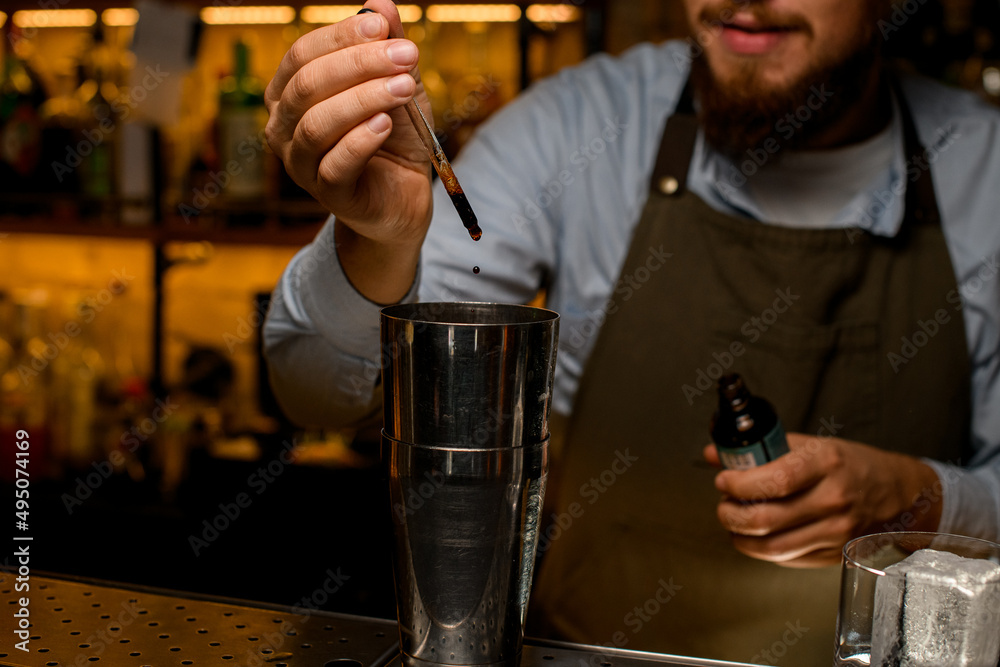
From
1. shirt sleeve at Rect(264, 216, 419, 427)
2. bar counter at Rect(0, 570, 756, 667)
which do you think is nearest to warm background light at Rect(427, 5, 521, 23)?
shirt sleeve at Rect(264, 216, 419, 427)

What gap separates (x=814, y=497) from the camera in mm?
1012

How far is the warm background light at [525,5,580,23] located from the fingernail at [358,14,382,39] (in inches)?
50.0

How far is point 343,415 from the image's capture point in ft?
3.65

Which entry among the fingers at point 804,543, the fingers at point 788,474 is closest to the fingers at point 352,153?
the fingers at point 788,474

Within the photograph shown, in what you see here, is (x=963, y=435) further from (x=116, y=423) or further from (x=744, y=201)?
(x=116, y=423)

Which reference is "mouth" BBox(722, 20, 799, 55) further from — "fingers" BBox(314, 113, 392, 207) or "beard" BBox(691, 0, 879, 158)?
"fingers" BBox(314, 113, 392, 207)

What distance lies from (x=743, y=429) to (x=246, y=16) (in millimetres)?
1829

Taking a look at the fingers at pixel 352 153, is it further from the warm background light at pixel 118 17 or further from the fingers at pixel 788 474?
the warm background light at pixel 118 17

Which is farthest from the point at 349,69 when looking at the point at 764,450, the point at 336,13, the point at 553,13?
the point at 336,13

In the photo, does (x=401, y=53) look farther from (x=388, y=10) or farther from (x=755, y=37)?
(x=755, y=37)

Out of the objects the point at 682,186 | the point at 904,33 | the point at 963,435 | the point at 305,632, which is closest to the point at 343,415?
the point at 305,632

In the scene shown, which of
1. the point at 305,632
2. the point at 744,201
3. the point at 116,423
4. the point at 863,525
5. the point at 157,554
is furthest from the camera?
the point at 116,423

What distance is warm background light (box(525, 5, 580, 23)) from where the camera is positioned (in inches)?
75.8

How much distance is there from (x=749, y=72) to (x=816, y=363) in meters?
0.40
